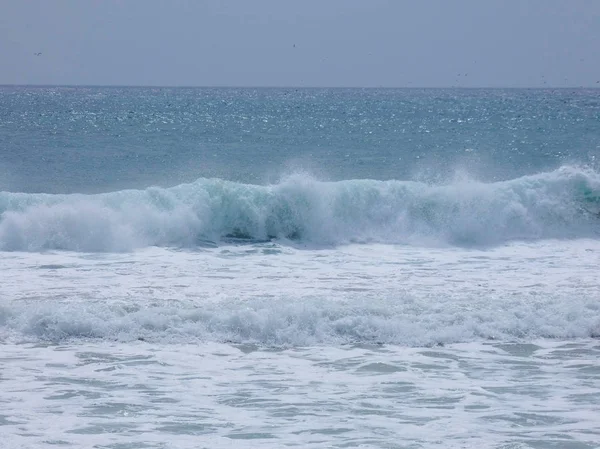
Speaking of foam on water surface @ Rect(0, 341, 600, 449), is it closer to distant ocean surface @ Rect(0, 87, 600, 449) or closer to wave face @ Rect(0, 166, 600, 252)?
distant ocean surface @ Rect(0, 87, 600, 449)

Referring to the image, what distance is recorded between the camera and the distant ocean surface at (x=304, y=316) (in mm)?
7449

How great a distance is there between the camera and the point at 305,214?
17156 millimetres

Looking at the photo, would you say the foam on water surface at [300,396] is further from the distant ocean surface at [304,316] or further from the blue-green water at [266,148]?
the blue-green water at [266,148]

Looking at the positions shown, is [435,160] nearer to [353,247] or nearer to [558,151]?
[558,151]

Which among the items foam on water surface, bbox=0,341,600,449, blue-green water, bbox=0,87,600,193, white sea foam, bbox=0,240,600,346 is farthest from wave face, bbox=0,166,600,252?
blue-green water, bbox=0,87,600,193

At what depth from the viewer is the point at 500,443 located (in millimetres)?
6980

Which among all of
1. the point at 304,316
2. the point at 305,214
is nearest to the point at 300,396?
the point at 304,316

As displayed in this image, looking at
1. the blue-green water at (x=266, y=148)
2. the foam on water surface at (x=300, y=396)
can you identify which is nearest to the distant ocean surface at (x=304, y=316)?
the foam on water surface at (x=300, y=396)

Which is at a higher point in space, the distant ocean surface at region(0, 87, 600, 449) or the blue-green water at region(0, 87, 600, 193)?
the blue-green water at region(0, 87, 600, 193)

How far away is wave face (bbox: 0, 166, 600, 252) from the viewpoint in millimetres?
15484

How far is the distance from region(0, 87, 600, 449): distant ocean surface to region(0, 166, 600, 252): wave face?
0.05 m

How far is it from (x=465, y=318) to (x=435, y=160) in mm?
25314

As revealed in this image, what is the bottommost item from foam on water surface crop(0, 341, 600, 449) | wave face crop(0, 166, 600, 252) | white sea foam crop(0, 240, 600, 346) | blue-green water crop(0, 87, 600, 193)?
foam on water surface crop(0, 341, 600, 449)

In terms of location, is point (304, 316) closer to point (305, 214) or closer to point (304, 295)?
point (304, 295)
